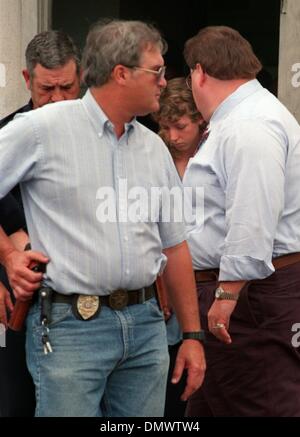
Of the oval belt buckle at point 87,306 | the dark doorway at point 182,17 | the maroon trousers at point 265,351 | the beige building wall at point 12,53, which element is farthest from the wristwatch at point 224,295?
the dark doorway at point 182,17

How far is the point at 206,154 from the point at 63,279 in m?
1.13

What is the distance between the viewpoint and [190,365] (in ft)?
12.1

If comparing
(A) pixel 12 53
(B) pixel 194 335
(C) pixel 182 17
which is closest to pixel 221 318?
(B) pixel 194 335

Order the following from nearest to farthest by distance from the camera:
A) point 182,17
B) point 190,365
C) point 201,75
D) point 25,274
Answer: point 25,274 → point 190,365 → point 201,75 → point 182,17

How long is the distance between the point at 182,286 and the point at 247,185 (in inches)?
21.2

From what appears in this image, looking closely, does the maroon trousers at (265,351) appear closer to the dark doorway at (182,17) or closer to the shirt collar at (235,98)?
the shirt collar at (235,98)

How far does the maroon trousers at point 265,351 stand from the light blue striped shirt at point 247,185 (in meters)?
0.15

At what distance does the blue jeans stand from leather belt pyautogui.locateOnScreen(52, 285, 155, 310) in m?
0.02

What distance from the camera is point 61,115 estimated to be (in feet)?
11.3

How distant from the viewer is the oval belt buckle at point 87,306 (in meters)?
3.34

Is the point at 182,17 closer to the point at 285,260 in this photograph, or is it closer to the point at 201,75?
the point at 201,75

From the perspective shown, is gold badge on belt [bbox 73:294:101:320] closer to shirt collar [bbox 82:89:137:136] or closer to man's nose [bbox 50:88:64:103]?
shirt collar [bbox 82:89:137:136]

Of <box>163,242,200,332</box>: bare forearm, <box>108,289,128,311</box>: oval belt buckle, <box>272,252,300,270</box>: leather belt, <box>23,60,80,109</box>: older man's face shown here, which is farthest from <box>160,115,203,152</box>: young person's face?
<box>108,289,128,311</box>: oval belt buckle
